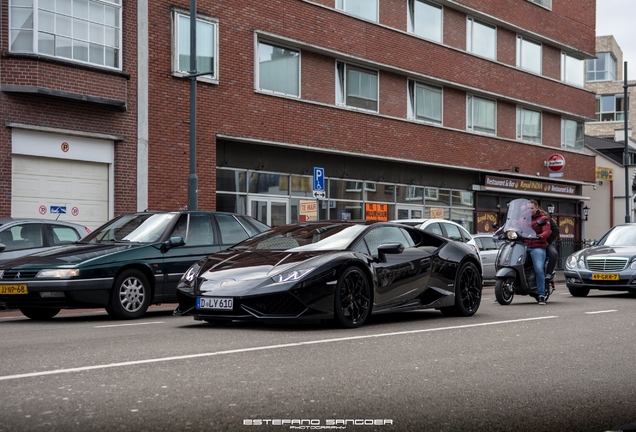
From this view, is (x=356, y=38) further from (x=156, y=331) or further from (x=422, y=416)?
(x=422, y=416)

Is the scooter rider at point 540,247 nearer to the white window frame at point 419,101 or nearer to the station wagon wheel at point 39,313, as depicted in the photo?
the station wagon wheel at point 39,313

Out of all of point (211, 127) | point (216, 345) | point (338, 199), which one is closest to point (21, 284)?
point (216, 345)

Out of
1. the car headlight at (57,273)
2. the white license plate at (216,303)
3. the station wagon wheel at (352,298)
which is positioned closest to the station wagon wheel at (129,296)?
the car headlight at (57,273)

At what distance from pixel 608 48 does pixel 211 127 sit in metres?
57.5

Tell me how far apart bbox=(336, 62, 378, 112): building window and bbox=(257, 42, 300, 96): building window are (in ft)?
6.72

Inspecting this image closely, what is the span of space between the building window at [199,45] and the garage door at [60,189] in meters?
3.48

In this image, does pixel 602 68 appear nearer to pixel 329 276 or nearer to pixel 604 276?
pixel 604 276

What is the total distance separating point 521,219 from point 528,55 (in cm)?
2512

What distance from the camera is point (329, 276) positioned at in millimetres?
9812

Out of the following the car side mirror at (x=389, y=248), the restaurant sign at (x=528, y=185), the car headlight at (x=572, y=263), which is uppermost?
the restaurant sign at (x=528, y=185)

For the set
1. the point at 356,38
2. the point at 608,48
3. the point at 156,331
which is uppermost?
the point at 608,48

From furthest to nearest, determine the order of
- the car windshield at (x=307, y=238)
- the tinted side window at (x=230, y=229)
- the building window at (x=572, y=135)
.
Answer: the building window at (x=572, y=135) < the tinted side window at (x=230, y=229) < the car windshield at (x=307, y=238)

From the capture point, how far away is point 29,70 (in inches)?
784

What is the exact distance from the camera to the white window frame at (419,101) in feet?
105
